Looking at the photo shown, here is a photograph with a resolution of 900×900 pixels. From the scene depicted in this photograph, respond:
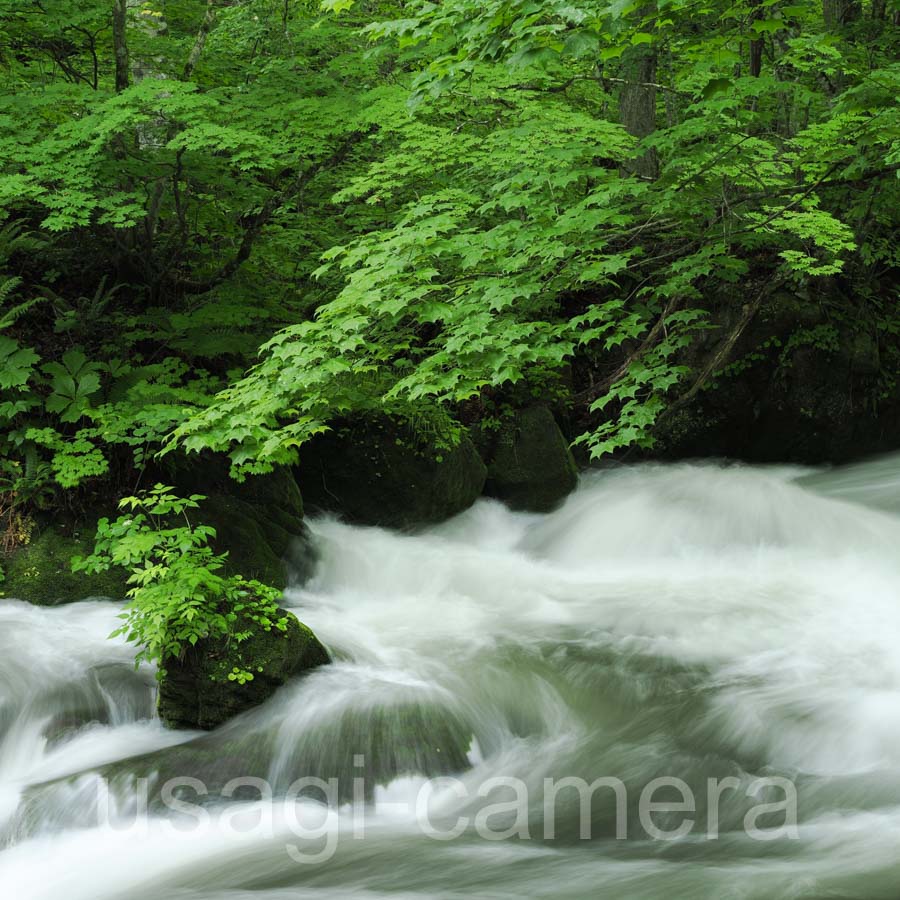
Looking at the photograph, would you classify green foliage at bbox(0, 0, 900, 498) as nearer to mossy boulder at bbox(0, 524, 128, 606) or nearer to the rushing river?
mossy boulder at bbox(0, 524, 128, 606)

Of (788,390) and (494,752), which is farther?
(788,390)

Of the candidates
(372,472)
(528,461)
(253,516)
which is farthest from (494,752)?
(528,461)

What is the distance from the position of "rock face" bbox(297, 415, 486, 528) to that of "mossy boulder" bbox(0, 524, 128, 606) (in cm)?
240

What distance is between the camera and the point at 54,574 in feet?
20.9

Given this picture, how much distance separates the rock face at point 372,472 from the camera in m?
8.42

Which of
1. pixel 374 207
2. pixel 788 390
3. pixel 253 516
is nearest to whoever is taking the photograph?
pixel 253 516

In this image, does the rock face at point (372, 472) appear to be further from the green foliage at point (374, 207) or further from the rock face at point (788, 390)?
the rock face at point (788, 390)

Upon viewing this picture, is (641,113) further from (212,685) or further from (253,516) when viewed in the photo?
(212,685)

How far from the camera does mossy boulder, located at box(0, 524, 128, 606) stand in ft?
20.6

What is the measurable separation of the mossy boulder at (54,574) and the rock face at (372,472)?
240cm

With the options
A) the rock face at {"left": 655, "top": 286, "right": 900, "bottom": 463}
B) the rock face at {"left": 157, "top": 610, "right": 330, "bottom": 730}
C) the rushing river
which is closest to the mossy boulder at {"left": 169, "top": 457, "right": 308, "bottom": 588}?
the rushing river

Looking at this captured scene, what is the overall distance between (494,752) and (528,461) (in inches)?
191

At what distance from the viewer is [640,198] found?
6.22 meters

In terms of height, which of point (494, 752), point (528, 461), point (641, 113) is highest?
point (641, 113)
